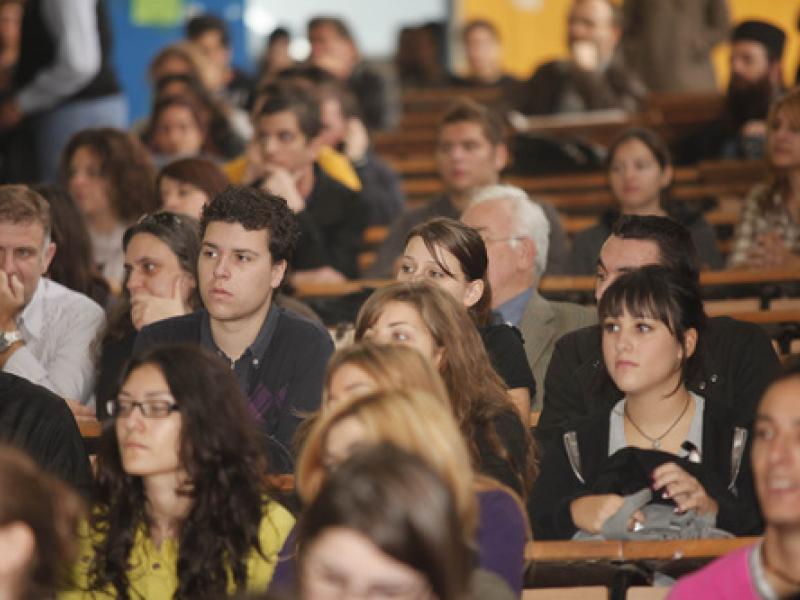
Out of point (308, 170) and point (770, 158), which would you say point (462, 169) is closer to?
point (308, 170)

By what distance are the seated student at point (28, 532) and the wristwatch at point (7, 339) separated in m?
1.81

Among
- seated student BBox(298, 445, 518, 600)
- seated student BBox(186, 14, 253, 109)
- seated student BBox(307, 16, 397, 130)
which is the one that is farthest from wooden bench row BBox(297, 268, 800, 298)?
seated student BBox(186, 14, 253, 109)

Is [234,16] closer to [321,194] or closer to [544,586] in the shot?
[321,194]

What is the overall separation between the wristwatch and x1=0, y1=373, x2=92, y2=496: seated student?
917mm

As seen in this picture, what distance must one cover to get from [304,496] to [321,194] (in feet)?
12.5

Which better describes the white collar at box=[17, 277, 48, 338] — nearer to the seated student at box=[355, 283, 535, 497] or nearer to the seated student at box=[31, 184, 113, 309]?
the seated student at box=[31, 184, 113, 309]

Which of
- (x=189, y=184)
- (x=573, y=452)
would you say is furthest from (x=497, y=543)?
(x=189, y=184)

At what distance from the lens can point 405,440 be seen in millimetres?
2660

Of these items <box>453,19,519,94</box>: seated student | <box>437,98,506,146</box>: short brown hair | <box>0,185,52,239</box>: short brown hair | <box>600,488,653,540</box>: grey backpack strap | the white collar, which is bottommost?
<box>600,488,653,540</box>: grey backpack strap

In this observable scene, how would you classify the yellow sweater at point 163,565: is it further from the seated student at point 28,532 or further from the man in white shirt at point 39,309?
the man in white shirt at point 39,309

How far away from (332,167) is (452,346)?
3.77 metres

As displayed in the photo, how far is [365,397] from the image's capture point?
2.74m

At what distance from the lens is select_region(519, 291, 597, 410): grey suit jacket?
4570 millimetres

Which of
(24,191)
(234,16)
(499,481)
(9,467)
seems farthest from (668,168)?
(234,16)
